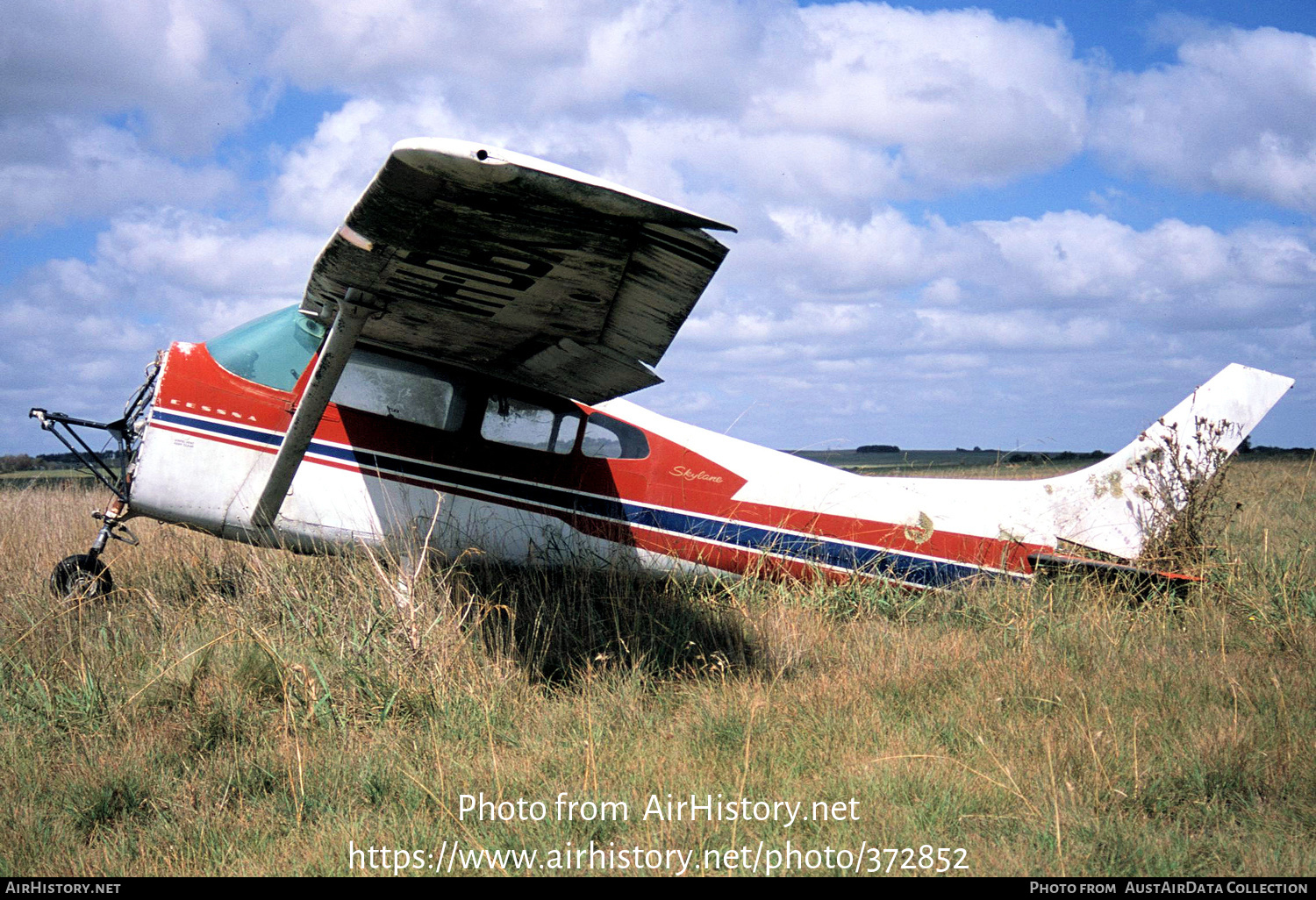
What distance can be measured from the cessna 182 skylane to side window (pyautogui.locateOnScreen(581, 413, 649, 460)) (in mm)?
15

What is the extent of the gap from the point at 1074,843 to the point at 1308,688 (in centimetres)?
222

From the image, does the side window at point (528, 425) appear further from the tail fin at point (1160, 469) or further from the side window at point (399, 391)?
the tail fin at point (1160, 469)

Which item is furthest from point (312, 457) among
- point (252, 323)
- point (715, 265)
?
point (715, 265)

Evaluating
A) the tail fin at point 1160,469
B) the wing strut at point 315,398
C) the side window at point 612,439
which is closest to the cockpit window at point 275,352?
the wing strut at point 315,398

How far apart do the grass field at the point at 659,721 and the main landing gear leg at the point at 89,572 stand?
0.62ft

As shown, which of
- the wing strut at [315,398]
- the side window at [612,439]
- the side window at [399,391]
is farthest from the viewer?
the side window at [612,439]

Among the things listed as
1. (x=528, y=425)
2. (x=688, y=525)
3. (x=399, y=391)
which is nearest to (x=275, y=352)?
(x=399, y=391)

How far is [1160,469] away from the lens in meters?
6.21

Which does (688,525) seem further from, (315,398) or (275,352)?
(275,352)

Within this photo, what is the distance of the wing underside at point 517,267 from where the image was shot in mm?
2889

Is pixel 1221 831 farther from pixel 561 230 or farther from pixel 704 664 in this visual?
pixel 561 230

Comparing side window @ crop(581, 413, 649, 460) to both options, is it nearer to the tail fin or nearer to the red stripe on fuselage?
the red stripe on fuselage

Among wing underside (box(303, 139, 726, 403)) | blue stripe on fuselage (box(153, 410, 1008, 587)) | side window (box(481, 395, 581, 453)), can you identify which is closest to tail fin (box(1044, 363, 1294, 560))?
blue stripe on fuselage (box(153, 410, 1008, 587))

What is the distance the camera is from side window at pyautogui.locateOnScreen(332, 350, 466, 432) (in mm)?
5602
